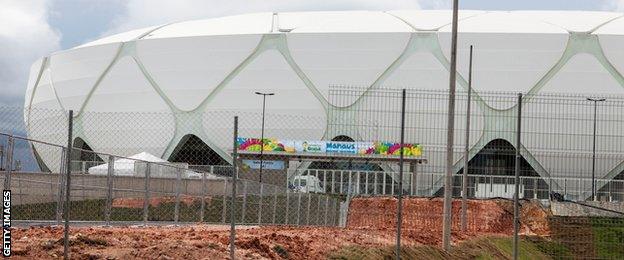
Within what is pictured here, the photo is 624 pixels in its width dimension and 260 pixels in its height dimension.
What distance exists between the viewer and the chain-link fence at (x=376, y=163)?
26.1m

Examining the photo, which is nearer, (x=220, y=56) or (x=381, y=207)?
(x=381, y=207)

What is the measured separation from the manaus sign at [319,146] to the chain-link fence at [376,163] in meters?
0.09

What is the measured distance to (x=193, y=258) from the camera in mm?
13406

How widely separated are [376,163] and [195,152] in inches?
769

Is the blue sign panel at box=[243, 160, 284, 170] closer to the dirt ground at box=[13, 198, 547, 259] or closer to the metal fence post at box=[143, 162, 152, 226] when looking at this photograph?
the dirt ground at box=[13, 198, 547, 259]

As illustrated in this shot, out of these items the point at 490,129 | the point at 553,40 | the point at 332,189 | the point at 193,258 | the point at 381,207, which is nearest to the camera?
the point at 193,258

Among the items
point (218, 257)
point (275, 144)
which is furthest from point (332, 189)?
point (218, 257)

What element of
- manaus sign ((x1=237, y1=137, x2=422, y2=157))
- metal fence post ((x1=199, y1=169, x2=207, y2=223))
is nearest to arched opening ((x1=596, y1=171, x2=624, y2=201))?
manaus sign ((x1=237, y1=137, x2=422, y2=157))

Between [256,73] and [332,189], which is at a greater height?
[256,73]

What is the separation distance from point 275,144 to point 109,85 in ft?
56.8

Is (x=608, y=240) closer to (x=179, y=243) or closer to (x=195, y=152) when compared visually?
(x=179, y=243)

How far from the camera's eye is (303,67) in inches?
2785

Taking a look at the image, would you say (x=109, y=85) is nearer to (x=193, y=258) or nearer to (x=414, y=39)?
(x=414, y=39)

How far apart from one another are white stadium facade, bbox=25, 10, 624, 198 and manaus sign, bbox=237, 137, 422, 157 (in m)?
2.94
